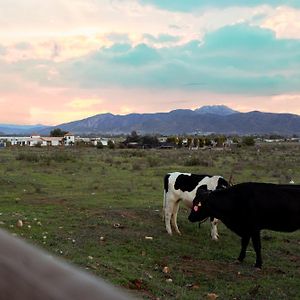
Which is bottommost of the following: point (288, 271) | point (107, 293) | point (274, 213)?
point (288, 271)

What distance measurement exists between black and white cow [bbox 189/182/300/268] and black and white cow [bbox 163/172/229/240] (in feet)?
5.76

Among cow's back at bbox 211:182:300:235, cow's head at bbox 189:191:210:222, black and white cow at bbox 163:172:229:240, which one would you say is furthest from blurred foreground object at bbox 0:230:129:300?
black and white cow at bbox 163:172:229:240

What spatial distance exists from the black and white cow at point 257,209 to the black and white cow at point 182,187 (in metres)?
1.76

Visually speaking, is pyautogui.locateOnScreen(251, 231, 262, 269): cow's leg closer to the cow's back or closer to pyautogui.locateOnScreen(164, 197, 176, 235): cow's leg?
the cow's back

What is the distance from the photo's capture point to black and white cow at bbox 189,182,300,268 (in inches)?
420

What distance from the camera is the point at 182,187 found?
13742mm

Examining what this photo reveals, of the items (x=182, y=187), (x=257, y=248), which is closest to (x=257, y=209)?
(x=257, y=248)

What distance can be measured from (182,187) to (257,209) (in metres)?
3.19

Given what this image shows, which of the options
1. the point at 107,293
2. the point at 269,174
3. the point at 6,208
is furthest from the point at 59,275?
the point at 269,174

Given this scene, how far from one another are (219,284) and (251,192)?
9.24 feet

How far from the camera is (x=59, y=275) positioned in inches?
44.5

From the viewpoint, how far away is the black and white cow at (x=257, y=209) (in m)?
10.7

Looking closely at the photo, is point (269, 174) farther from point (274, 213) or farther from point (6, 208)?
point (274, 213)

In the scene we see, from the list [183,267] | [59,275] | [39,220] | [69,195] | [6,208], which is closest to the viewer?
[59,275]
